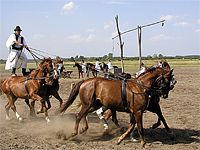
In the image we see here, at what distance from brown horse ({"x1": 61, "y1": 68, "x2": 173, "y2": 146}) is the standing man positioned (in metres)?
4.33

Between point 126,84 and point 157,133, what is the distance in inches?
84.9

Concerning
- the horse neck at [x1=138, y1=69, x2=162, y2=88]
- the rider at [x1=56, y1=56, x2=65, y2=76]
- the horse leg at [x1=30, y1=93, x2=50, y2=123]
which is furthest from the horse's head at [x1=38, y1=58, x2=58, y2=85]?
the horse neck at [x1=138, y1=69, x2=162, y2=88]

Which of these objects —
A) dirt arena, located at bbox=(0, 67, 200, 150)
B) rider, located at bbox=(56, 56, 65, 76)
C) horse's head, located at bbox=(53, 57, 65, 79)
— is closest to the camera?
dirt arena, located at bbox=(0, 67, 200, 150)

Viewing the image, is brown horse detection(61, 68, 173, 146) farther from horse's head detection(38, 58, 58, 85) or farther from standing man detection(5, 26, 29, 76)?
standing man detection(5, 26, 29, 76)

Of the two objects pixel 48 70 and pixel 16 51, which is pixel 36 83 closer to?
pixel 48 70

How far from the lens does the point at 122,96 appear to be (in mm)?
9789

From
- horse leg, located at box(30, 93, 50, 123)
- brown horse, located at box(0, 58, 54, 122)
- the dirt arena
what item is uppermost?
brown horse, located at box(0, 58, 54, 122)

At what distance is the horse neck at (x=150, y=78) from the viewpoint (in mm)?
9962

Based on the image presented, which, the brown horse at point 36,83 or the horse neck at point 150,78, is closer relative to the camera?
the horse neck at point 150,78

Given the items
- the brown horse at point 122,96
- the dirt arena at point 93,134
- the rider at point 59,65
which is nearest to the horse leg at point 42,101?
the dirt arena at point 93,134

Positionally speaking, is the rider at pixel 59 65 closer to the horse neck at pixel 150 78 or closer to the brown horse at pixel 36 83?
the brown horse at pixel 36 83

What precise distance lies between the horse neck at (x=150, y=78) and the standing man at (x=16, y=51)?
5234mm

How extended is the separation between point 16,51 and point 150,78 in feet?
19.6

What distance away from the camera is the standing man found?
13523mm
